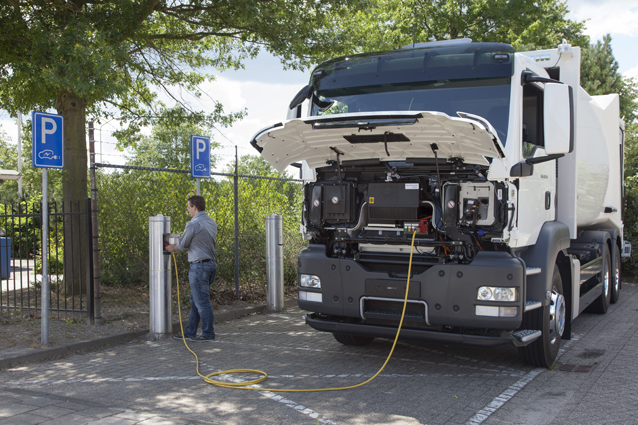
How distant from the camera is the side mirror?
205 inches

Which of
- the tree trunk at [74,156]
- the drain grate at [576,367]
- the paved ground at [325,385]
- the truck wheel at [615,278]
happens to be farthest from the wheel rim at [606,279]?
the tree trunk at [74,156]

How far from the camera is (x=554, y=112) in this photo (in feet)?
17.1

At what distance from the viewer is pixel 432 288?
201 inches

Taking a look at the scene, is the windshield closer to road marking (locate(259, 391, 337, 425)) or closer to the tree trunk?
road marking (locate(259, 391, 337, 425))

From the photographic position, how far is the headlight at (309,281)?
18.7 ft

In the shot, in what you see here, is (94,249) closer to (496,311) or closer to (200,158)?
(200,158)

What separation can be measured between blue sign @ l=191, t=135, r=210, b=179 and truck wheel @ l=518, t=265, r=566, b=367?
194 inches

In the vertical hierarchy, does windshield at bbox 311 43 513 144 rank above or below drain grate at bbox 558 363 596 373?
above

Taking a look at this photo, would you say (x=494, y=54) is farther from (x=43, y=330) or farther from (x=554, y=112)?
(x=43, y=330)

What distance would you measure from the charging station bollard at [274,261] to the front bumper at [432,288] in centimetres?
348

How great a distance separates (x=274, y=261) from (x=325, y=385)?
4.14m

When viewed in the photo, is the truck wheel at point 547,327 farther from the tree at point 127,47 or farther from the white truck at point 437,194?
the tree at point 127,47

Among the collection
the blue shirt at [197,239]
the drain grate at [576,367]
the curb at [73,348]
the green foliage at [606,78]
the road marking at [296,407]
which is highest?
the green foliage at [606,78]

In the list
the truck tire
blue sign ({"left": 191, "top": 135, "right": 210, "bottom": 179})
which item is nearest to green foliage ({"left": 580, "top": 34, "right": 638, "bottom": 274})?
the truck tire
